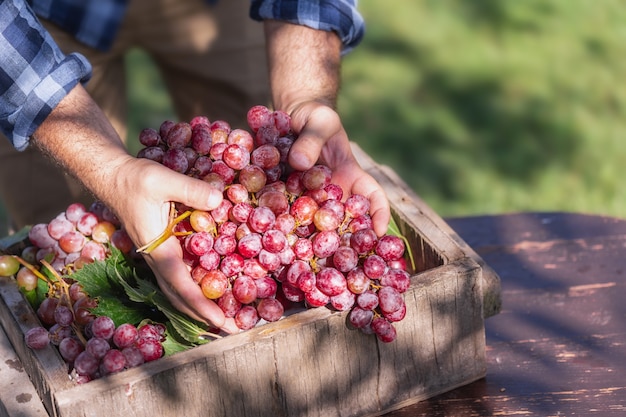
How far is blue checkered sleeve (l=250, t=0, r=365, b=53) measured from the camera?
2.20 m

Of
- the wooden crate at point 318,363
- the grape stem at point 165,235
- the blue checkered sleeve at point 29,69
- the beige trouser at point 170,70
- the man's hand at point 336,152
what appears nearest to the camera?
the wooden crate at point 318,363

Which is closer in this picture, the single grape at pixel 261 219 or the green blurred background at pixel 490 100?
the single grape at pixel 261 219

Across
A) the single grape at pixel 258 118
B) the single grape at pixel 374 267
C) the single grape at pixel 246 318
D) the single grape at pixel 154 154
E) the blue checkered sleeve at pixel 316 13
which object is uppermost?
the blue checkered sleeve at pixel 316 13

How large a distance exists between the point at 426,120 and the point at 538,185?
62cm

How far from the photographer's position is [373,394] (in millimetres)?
1765

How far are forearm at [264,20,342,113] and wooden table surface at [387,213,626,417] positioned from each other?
0.53 m

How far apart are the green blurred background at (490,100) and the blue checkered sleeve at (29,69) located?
7.17ft

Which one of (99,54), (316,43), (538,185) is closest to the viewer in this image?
(316,43)

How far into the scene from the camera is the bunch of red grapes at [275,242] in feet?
5.34

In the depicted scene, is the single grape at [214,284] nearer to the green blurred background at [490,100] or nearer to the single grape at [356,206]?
the single grape at [356,206]

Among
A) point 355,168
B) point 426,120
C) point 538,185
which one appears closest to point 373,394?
point 355,168

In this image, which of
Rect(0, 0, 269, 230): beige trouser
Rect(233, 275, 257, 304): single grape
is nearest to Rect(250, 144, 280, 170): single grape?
Rect(233, 275, 257, 304): single grape

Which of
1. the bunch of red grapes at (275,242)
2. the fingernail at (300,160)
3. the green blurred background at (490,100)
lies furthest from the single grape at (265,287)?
the green blurred background at (490,100)

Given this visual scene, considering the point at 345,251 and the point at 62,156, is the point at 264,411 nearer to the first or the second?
the point at 345,251
